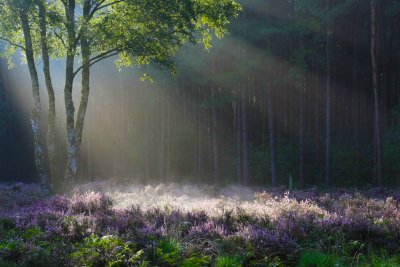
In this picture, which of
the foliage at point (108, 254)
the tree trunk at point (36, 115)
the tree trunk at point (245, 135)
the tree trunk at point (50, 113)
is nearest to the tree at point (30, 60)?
the tree trunk at point (36, 115)

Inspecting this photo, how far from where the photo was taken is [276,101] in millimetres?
35625

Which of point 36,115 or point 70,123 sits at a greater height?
point 36,115

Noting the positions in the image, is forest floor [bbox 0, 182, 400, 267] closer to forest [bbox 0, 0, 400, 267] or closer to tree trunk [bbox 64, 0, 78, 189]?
forest [bbox 0, 0, 400, 267]

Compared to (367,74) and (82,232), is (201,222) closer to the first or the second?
(82,232)

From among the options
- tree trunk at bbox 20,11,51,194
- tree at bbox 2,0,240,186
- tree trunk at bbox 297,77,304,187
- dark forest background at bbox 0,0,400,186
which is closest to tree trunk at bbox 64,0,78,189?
tree at bbox 2,0,240,186

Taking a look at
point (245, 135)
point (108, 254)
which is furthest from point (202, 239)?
point (245, 135)

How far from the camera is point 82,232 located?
7309 millimetres

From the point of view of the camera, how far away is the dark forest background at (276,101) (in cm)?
2588

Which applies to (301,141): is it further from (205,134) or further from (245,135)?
(205,134)

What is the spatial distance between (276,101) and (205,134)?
652 cm

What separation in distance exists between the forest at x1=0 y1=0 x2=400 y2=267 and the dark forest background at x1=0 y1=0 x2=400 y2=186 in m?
0.13

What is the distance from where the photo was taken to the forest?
22.9ft

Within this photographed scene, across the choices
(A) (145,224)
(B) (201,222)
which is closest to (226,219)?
(B) (201,222)

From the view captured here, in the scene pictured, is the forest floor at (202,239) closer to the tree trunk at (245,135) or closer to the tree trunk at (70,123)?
the tree trunk at (70,123)
